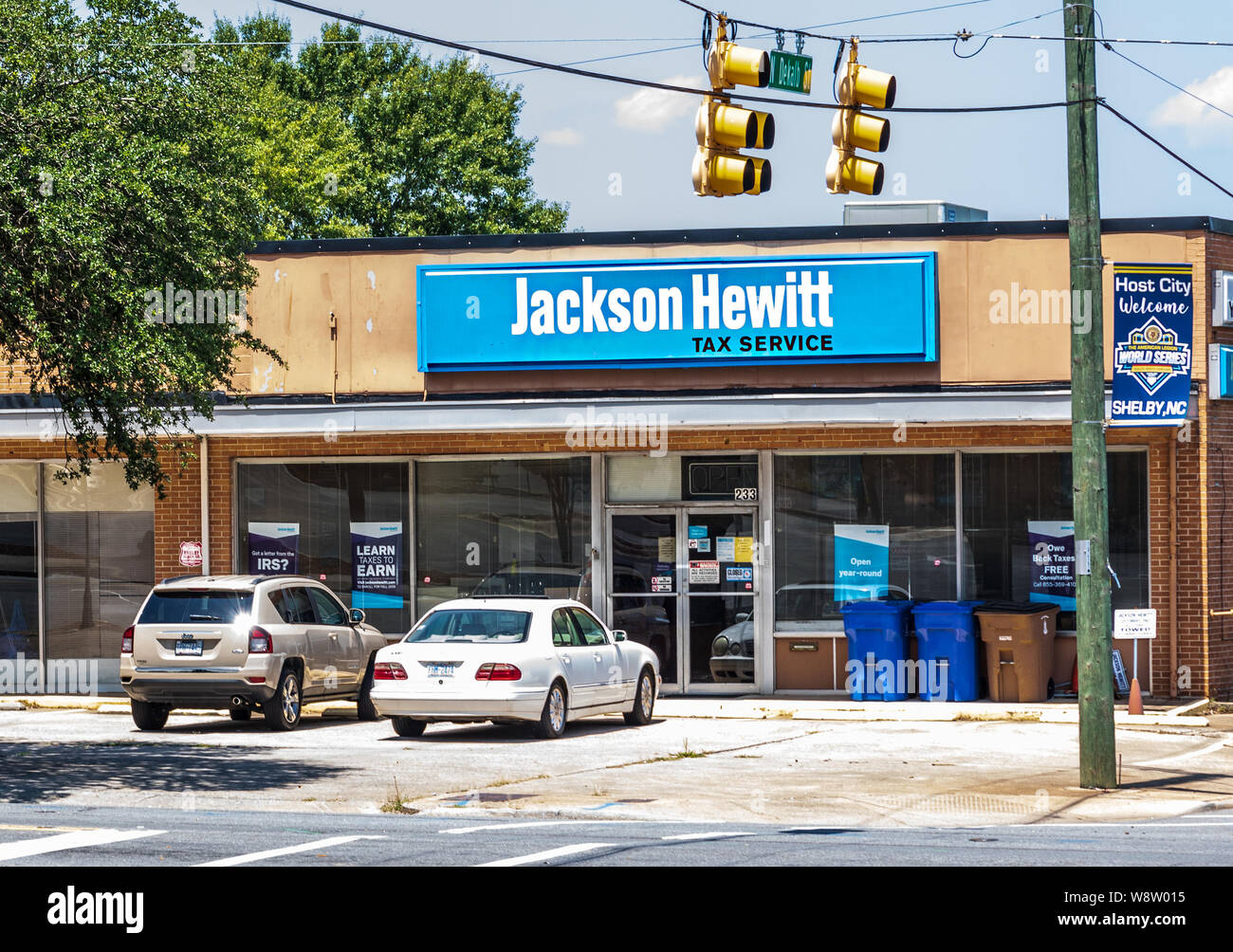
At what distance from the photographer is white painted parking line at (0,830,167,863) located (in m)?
9.19

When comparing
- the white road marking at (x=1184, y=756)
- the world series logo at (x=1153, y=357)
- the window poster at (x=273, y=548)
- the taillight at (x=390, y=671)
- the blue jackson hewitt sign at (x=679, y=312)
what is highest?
the blue jackson hewitt sign at (x=679, y=312)

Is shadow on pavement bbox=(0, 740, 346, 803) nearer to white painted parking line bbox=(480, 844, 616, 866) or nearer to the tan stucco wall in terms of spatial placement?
white painted parking line bbox=(480, 844, 616, 866)

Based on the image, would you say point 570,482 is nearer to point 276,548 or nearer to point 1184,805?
point 276,548

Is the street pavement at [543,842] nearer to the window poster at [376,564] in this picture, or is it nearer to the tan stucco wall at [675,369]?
the tan stucco wall at [675,369]

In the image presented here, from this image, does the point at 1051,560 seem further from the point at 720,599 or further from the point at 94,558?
the point at 94,558

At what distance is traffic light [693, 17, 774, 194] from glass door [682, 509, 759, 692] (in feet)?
28.4

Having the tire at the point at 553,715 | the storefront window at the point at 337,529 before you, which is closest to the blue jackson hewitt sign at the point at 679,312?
the storefront window at the point at 337,529

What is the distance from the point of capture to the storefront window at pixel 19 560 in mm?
22359

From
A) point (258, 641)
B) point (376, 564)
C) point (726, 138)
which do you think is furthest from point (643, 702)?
point (726, 138)

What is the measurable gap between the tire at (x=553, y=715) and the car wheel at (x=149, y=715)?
425 cm

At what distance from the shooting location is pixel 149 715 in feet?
58.0

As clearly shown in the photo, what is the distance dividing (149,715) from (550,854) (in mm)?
9555

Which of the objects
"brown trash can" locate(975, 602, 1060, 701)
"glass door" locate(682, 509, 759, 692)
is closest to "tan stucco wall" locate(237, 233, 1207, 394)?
"glass door" locate(682, 509, 759, 692)
